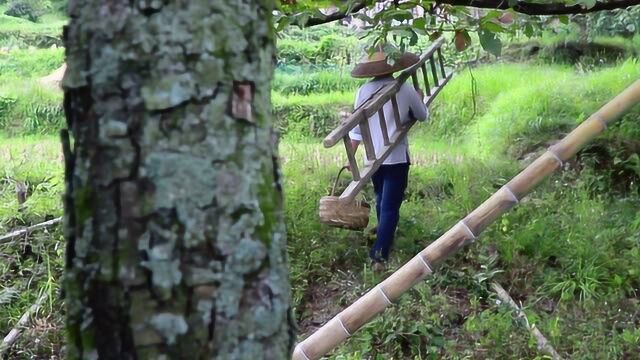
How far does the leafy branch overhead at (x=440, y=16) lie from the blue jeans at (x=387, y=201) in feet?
4.32

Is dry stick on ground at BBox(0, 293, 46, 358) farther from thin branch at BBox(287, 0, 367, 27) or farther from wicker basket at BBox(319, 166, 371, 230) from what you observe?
thin branch at BBox(287, 0, 367, 27)

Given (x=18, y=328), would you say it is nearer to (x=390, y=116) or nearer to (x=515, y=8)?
(x=390, y=116)

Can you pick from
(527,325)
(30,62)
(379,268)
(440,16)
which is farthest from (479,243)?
(30,62)

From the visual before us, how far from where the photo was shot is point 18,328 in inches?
196

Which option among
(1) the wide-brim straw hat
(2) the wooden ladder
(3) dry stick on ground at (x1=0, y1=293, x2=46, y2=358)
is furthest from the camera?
(3) dry stick on ground at (x1=0, y1=293, x2=46, y2=358)

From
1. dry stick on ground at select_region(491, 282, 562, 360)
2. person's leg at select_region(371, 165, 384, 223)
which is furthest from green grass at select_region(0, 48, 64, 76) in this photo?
dry stick on ground at select_region(491, 282, 562, 360)

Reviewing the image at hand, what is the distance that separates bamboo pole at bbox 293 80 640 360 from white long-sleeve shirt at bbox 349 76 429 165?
1174mm

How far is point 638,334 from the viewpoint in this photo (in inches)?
168

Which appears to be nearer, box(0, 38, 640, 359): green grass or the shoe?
box(0, 38, 640, 359): green grass

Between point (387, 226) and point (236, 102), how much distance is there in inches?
164

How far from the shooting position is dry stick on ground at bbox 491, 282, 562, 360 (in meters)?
4.23

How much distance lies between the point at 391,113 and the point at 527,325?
154cm

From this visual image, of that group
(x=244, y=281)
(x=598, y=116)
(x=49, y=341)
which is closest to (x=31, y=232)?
(x=49, y=341)

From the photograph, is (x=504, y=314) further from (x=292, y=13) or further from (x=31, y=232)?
(x=31, y=232)
